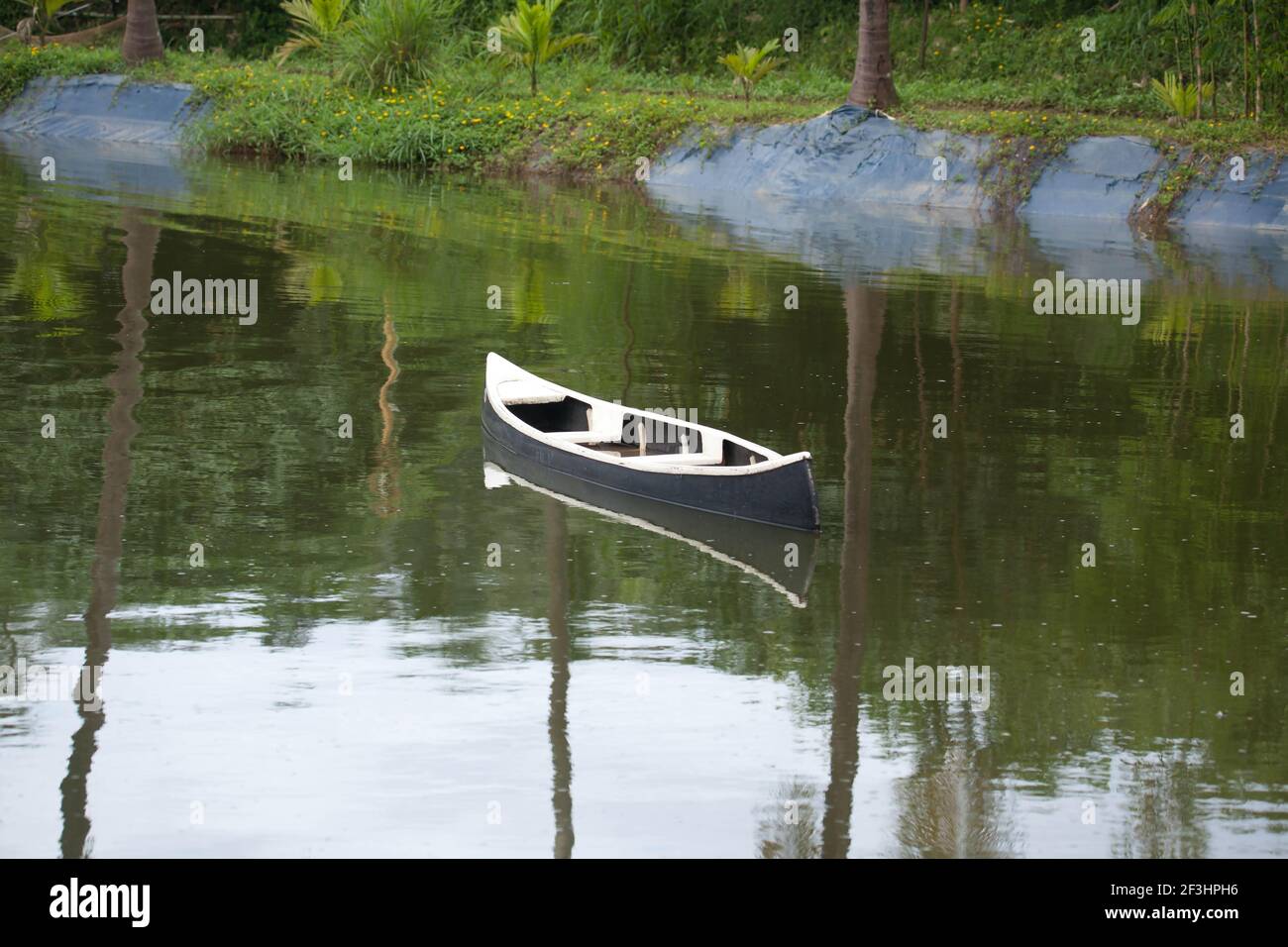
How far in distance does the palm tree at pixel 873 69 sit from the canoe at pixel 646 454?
58.7ft

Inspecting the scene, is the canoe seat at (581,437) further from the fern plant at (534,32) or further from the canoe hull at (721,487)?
the fern plant at (534,32)

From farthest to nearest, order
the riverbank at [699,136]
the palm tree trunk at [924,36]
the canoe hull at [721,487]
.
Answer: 1. the palm tree trunk at [924,36]
2. the riverbank at [699,136]
3. the canoe hull at [721,487]

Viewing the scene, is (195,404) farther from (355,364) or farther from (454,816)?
(454,816)

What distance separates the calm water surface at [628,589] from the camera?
7.60 m

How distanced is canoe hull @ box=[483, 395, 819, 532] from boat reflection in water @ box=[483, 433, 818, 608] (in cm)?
5

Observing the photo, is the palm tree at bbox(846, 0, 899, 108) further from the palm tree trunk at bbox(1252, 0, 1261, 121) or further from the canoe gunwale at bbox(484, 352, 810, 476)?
the canoe gunwale at bbox(484, 352, 810, 476)

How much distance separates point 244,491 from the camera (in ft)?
39.7

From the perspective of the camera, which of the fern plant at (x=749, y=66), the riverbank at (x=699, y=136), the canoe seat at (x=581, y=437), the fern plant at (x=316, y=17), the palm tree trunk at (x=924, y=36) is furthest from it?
the fern plant at (x=316, y=17)

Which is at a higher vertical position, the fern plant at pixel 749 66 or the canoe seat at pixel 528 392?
the fern plant at pixel 749 66

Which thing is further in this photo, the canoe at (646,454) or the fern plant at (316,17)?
the fern plant at (316,17)

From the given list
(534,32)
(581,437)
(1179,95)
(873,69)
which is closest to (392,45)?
(534,32)

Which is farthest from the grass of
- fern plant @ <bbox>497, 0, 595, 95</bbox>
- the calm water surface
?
the calm water surface

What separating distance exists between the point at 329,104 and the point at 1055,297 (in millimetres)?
19092

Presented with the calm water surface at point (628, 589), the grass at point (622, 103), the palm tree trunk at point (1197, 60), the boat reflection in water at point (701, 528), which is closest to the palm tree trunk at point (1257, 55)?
the grass at point (622, 103)
